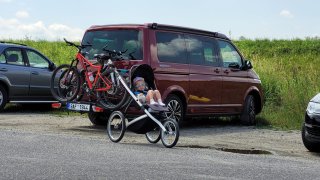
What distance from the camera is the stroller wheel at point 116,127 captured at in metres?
11.1

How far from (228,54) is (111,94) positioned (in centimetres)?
420

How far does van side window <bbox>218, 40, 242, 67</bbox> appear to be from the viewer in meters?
15.1

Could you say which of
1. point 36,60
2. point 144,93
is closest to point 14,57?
point 36,60

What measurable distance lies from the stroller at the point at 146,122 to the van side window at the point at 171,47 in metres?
1.22

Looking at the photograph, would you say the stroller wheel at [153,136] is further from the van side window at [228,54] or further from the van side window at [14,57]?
the van side window at [14,57]

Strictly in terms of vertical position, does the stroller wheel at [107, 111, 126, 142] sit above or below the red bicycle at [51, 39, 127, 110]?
below

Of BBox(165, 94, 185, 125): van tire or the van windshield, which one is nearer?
the van windshield

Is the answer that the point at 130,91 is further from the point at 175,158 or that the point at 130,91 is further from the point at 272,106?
the point at 272,106

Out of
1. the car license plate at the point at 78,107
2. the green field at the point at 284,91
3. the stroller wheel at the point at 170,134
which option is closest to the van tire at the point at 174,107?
the car license plate at the point at 78,107

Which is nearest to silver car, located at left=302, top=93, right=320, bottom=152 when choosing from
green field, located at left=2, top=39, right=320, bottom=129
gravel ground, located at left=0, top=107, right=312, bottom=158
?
gravel ground, located at left=0, top=107, right=312, bottom=158

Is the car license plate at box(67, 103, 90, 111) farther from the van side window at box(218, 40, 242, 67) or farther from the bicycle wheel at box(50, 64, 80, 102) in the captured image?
the van side window at box(218, 40, 242, 67)

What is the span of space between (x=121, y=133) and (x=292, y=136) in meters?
4.22

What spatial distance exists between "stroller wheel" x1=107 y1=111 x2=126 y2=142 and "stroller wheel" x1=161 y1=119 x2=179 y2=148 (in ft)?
2.44

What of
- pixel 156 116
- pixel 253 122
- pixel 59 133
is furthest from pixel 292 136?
pixel 59 133
